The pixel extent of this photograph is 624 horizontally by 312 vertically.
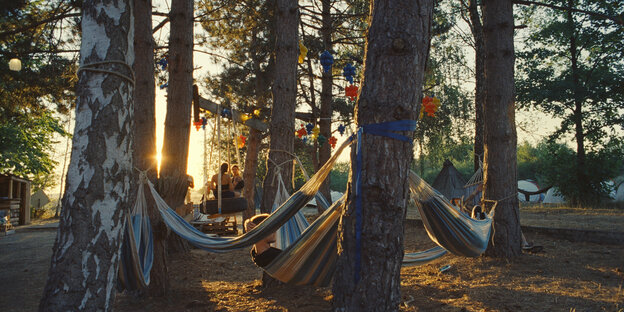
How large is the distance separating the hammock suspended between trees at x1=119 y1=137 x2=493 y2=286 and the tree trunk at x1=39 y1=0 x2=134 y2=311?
98 centimetres

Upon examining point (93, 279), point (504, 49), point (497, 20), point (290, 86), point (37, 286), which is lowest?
point (37, 286)

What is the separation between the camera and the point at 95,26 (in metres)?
1.79

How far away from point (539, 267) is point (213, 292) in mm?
3098

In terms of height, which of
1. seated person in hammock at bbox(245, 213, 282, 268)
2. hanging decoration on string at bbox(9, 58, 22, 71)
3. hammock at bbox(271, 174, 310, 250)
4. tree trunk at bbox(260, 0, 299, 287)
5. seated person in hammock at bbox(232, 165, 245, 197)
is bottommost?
seated person in hammock at bbox(245, 213, 282, 268)

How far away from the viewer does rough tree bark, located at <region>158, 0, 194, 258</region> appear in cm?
418

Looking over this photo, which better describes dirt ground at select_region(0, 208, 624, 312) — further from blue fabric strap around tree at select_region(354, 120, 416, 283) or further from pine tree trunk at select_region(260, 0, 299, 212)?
blue fabric strap around tree at select_region(354, 120, 416, 283)

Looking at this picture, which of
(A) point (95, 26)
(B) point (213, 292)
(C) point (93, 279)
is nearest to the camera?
(C) point (93, 279)

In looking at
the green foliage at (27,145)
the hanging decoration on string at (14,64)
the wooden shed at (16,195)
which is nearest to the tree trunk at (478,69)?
the hanging decoration on string at (14,64)

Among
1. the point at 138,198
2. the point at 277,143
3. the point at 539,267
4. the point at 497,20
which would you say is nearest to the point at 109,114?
the point at 138,198

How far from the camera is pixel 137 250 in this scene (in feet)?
9.34

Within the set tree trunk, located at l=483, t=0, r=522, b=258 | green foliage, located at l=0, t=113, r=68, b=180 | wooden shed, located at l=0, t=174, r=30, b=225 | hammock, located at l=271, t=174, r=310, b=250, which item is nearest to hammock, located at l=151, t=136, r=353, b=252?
hammock, located at l=271, t=174, r=310, b=250

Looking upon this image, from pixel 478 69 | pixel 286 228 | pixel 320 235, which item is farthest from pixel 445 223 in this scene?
pixel 478 69

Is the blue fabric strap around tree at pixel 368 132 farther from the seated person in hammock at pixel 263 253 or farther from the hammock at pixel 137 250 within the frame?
the hammock at pixel 137 250

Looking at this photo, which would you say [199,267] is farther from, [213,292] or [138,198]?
[138,198]
